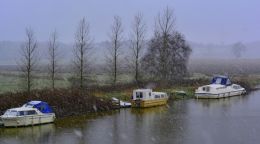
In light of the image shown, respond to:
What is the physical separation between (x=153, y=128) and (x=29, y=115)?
460 inches

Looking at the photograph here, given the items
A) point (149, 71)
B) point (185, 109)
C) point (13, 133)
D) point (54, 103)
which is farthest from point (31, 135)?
point (149, 71)

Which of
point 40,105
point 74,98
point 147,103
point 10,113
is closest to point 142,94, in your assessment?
point 147,103

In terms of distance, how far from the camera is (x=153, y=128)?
4612cm

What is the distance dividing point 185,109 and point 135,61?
20.2 metres

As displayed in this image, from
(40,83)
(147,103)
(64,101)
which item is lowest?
(147,103)

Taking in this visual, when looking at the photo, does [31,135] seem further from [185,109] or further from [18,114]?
[185,109]

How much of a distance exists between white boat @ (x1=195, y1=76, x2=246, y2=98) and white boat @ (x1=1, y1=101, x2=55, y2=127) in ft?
103

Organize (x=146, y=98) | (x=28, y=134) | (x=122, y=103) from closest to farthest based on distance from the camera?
(x=28, y=134)
(x=122, y=103)
(x=146, y=98)

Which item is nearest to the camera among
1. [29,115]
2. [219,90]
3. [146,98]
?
[29,115]

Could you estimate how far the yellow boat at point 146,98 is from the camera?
6091cm

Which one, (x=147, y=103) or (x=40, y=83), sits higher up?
(x=40, y=83)

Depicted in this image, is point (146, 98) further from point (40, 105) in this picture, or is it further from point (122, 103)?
point (40, 105)

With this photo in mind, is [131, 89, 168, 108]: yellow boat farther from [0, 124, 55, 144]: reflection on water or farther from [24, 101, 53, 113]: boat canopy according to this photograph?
[0, 124, 55, 144]: reflection on water

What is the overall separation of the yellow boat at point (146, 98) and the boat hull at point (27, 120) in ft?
48.5
